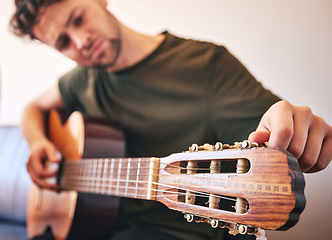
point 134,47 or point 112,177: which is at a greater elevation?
point 134,47

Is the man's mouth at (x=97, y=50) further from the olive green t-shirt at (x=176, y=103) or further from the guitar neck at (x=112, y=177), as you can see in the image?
the guitar neck at (x=112, y=177)

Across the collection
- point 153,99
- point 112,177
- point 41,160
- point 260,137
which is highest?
point 260,137

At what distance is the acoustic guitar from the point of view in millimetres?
413

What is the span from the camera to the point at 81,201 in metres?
0.95

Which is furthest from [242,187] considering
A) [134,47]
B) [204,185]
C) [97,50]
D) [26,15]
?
[26,15]

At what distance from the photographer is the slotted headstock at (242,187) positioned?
0.41 metres

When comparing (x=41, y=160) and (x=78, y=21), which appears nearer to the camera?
(x=78, y=21)

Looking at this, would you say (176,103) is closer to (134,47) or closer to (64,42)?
(134,47)

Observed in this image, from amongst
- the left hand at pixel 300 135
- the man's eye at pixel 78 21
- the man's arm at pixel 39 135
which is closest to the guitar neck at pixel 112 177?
the man's arm at pixel 39 135

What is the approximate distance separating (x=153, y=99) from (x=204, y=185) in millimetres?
483

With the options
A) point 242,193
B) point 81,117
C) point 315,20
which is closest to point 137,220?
point 81,117

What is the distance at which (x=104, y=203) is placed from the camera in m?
0.97

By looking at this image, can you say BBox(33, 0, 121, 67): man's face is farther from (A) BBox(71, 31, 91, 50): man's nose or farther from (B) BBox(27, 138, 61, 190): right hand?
(B) BBox(27, 138, 61, 190): right hand

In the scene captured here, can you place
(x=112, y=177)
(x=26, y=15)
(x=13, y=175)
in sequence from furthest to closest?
(x=13, y=175), (x=26, y=15), (x=112, y=177)
